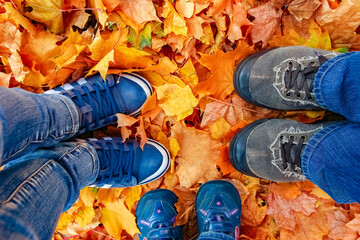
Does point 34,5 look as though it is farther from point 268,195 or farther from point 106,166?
point 268,195

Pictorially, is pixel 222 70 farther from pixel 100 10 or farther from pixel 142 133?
pixel 100 10

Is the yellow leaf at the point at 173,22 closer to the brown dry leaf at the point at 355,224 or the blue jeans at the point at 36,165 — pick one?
the blue jeans at the point at 36,165

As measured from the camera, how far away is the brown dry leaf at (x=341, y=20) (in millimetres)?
912

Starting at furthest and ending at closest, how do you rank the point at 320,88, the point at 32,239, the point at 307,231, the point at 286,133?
1. the point at 307,231
2. the point at 286,133
3. the point at 320,88
4. the point at 32,239

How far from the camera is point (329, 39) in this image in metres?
0.96

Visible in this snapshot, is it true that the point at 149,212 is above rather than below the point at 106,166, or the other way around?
below

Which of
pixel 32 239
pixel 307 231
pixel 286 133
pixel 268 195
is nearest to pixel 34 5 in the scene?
pixel 32 239

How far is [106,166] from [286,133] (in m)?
0.63

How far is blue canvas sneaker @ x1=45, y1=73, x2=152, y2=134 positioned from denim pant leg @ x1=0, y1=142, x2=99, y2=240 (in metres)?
0.21

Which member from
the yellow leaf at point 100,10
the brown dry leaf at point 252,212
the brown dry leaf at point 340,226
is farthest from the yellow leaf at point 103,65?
the brown dry leaf at point 340,226

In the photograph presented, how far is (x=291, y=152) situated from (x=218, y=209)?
337 mm

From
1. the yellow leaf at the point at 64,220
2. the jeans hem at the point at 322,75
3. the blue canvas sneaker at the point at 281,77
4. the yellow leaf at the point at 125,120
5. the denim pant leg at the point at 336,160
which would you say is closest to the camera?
the denim pant leg at the point at 336,160

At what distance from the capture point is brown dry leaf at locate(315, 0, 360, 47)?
91cm

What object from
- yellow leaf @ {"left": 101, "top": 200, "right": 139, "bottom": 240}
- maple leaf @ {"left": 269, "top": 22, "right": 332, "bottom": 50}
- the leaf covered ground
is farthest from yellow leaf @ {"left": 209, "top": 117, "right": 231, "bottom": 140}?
yellow leaf @ {"left": 101, "top": 200, "right": 139, "bottom": 240}
